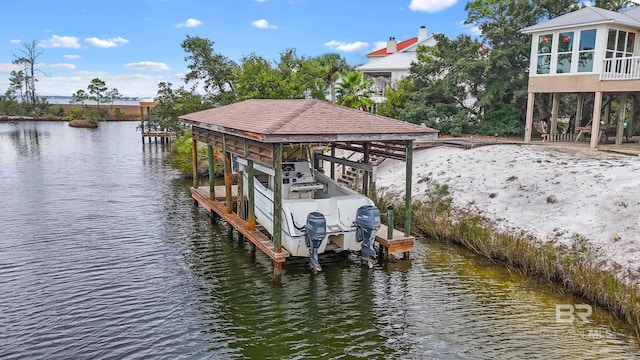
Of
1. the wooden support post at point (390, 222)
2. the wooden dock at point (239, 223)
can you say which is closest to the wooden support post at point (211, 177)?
the wooden dock at point (239, 223)

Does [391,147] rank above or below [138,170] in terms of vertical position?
above

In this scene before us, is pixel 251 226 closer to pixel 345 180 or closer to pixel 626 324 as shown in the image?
pixel 345 180

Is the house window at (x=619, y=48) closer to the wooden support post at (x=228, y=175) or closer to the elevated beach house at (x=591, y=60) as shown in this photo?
the elevated beach house at (x=591, y=60)

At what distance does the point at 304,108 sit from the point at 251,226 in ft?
11.2

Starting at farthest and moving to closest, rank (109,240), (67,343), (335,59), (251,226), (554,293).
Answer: (335,59) → (109,240) → (251,226) → (554,293) → (67,343)

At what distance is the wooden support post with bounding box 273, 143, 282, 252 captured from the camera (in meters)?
10.1

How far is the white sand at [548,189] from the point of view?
1071 cm

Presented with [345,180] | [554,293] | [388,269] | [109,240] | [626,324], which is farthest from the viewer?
[345,180]

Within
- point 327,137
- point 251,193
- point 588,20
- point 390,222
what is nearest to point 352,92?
point 588,20

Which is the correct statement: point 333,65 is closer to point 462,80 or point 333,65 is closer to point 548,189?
point 462,80

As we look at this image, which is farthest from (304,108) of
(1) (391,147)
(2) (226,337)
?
(2) (226,337)

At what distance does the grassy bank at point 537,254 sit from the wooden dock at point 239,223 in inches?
185

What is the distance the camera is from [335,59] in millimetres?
43344

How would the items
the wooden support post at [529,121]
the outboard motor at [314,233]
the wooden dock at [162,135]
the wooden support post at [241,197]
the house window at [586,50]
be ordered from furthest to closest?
the wooden dock at [162,135] → the wooden support post at [529,121] → the house window at [586,50] → the wooden support post at [241,197] → the outboard motor at [314,233]
